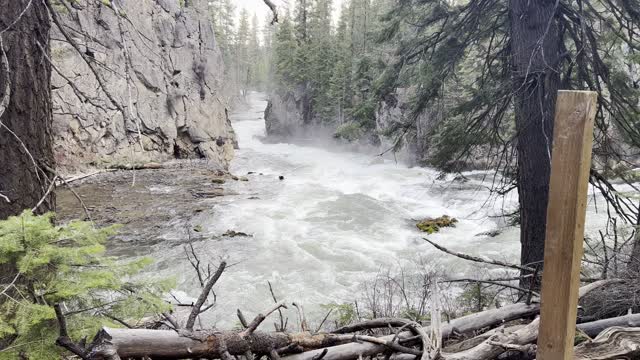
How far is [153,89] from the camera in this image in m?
17.8

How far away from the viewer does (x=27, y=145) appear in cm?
262

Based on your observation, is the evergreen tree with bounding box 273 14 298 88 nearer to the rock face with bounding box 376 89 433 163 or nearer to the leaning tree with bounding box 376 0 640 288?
the rock face with bounding box 376 89 433 163

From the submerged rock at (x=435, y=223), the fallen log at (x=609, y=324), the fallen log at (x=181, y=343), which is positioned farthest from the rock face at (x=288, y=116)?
the fallen log at (x=181, y=343)

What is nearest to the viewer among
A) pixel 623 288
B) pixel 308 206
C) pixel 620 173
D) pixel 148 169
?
pixel 623 288

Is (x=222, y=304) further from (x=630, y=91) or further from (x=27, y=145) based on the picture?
(x=630, y=91)

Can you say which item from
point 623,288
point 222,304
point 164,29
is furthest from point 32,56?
point 164,29

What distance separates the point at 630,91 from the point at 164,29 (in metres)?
20.1

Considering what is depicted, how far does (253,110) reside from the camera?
60500 millimetres

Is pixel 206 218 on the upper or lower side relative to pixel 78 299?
lower

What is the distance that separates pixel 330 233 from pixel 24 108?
8893mm

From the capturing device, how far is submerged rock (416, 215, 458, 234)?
1137 centimetres

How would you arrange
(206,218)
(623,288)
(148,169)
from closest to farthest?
(623,288) < (206,218) < (148,169)

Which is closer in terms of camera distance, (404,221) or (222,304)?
(222,304)

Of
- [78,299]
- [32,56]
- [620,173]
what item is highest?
[32,56]
